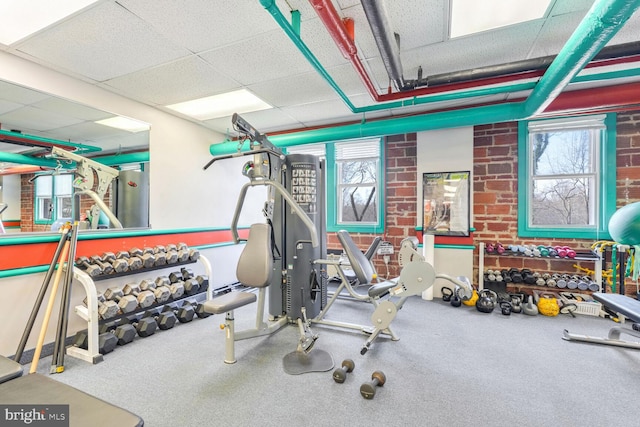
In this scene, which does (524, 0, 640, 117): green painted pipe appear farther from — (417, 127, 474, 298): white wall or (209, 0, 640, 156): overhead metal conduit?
(417, 127, 474, 298): white wall

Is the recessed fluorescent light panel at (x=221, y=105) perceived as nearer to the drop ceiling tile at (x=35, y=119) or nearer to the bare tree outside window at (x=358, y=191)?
the drop ceiling tile at (x=35, y=119)

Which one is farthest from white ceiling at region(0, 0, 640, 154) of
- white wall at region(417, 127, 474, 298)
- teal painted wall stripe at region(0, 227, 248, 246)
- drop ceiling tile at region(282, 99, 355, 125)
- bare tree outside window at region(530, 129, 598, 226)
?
bare tree outside window at region(530, 129, 598, 226)

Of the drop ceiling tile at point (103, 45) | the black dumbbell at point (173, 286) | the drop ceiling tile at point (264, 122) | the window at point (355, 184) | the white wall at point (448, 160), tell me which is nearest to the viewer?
the drop ceiling tile at point (103, 45)

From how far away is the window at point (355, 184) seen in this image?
192 inches

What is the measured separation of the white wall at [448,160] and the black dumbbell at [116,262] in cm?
382

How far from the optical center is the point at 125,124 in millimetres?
3551

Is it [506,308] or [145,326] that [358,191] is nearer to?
[506,308]

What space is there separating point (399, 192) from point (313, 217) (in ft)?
6.81

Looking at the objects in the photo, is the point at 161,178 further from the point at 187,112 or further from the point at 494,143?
the point at 494,143

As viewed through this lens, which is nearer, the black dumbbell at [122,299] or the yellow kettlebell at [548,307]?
the black dumbbell at [122,299]

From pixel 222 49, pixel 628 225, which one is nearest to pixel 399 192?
pixel 628 225

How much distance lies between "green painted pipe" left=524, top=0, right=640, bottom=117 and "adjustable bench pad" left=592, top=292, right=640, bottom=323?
1866mm

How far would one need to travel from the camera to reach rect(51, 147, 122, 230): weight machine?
10.2 feet

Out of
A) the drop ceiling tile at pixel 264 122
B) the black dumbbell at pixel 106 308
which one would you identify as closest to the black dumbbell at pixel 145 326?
the black dumbbell at pixel 106 308
